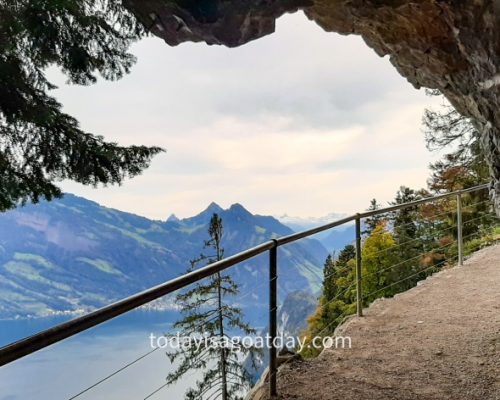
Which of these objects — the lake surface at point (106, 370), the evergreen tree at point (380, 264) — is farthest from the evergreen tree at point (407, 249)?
the lake surface at point (106, 370)

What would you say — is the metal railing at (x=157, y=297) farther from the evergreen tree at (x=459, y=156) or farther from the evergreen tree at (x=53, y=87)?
the evergreen tree at (x=459, y=156)

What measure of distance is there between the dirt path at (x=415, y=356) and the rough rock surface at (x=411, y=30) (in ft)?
4.49

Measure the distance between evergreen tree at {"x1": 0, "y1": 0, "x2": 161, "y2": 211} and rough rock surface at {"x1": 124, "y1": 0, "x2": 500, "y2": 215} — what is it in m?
0.63

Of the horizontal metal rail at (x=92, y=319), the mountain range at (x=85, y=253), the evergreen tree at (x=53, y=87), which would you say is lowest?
the mountain range at (x=85, y=253)

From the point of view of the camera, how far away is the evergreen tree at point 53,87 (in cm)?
437

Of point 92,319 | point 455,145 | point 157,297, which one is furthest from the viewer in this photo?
point 455,145

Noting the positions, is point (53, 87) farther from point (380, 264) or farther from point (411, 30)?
point (380, 264)

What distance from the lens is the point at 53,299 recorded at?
2961 cm

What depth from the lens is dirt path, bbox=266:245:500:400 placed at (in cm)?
265

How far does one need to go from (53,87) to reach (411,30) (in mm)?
4405

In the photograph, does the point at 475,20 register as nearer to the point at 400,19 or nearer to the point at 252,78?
the point at 400,19

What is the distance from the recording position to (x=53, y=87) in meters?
5.04

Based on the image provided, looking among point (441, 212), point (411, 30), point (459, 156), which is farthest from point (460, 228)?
point (459, 156)

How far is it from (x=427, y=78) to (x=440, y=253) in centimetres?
884
